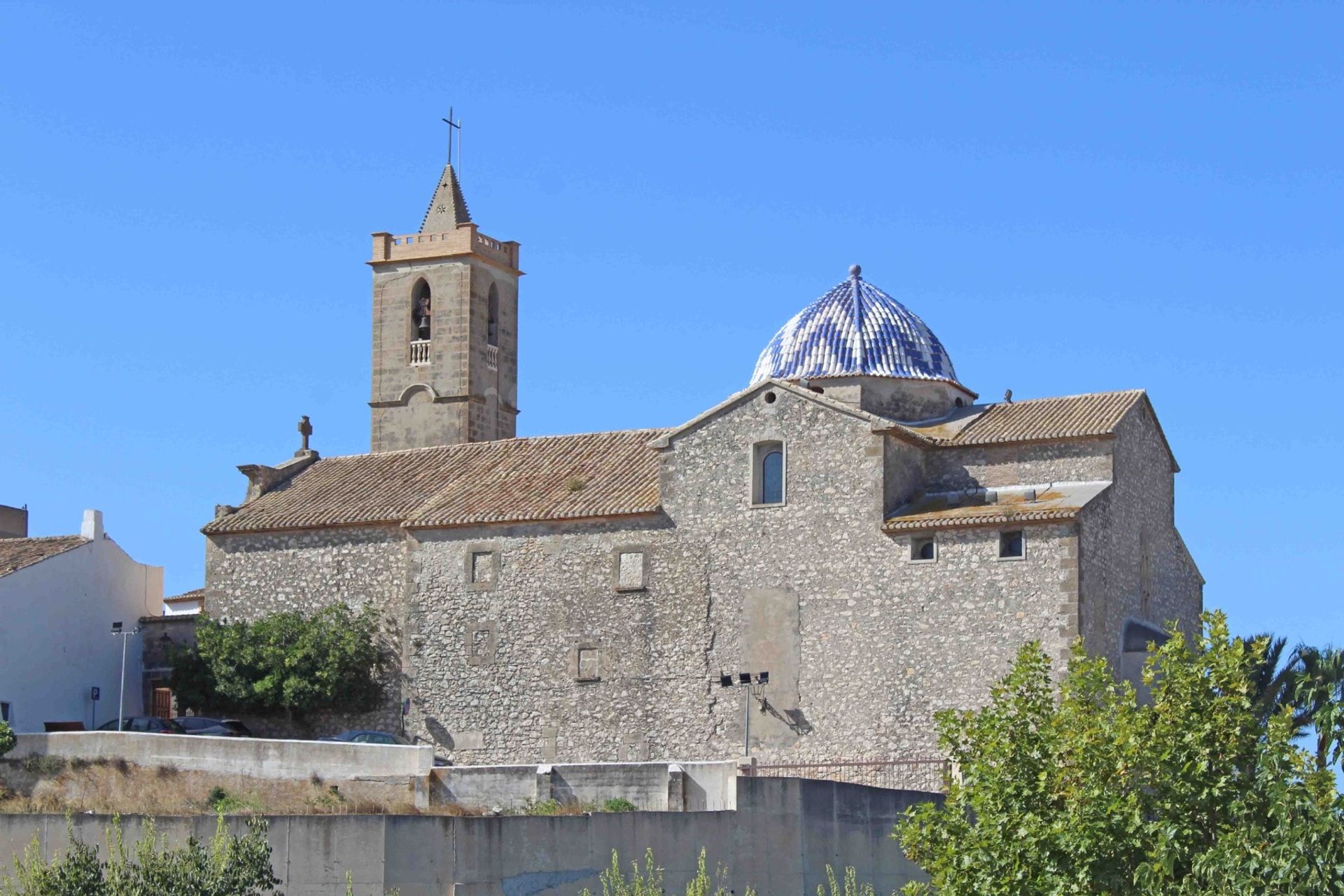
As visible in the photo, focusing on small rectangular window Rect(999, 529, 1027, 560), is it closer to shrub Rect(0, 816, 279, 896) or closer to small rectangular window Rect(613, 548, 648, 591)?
small rectangular window Rect(613, 548, 648, 591)

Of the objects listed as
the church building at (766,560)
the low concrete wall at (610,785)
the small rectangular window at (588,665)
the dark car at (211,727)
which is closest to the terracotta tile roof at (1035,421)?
the church building at (766,560)

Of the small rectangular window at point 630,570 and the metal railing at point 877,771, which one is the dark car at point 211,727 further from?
the metal railing at point 877,771

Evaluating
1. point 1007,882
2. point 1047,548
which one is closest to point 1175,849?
point 1007,882

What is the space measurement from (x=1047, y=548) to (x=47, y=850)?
19.8m

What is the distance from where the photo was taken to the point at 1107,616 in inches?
1666

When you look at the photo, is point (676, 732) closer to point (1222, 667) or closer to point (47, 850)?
point (47, 850)

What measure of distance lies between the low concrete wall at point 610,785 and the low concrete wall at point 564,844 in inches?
89.4

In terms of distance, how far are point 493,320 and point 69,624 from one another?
17286 mm

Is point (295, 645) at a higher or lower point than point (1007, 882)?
higher

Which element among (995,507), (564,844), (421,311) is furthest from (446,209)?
(564,844)

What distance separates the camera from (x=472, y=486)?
161ft

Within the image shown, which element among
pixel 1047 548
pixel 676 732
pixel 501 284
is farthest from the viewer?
Answer: pixel 501 284

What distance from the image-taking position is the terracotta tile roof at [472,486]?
46781 millimetres

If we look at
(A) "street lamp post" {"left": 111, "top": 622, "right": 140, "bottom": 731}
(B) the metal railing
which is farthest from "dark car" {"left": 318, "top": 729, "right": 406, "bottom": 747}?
(B) the metal railing
